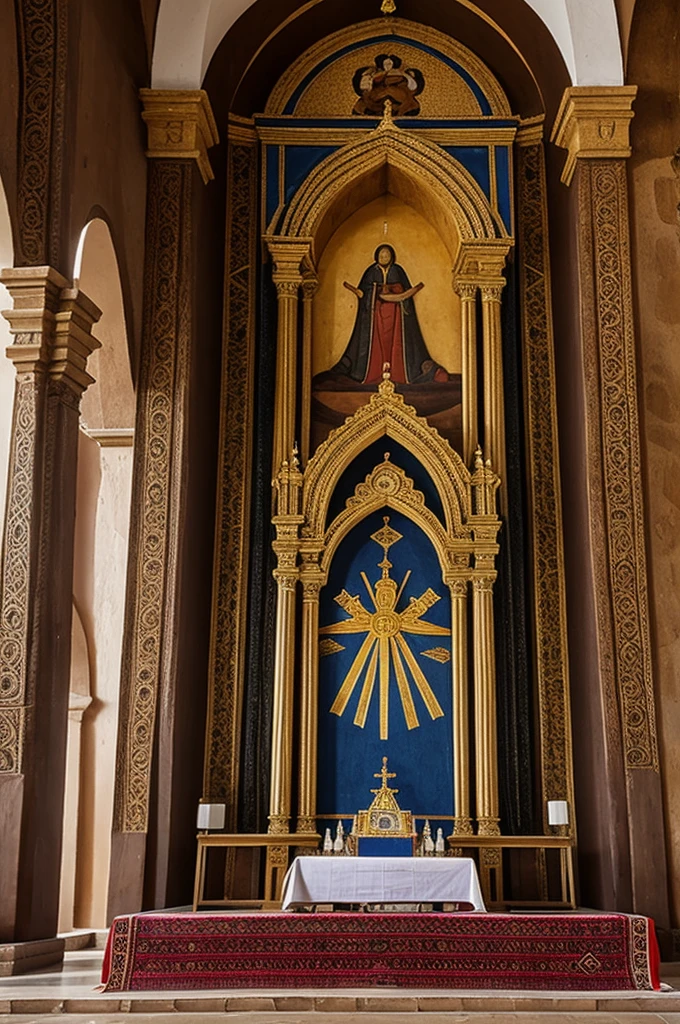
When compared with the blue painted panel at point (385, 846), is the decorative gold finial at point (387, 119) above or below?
above

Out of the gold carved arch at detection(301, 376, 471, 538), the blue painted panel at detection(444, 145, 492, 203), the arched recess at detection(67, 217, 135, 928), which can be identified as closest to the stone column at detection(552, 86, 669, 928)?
the blue painted panel at detection(444, 145, 492, 203)

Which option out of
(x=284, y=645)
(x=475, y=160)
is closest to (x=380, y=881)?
(x=284, y=645)

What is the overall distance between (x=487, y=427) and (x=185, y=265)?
2.91m

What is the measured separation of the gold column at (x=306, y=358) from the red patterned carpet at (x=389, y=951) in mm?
4917

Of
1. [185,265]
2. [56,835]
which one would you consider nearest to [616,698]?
[56,835]

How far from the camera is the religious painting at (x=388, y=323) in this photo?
38.2 ft

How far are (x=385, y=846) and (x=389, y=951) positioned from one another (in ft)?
6.43

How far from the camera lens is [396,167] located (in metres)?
11.8

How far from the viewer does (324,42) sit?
12.2 m

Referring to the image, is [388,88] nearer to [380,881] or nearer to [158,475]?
[158,475]

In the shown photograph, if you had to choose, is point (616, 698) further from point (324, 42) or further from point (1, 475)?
point (324, 42)

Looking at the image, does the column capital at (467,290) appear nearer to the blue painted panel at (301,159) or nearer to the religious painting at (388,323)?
the religious painting at (388,323)

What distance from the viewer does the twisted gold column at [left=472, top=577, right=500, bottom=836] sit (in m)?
10.3

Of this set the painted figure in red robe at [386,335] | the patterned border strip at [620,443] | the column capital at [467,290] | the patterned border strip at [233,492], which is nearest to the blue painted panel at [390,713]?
the patterned border strip at [233,492]
